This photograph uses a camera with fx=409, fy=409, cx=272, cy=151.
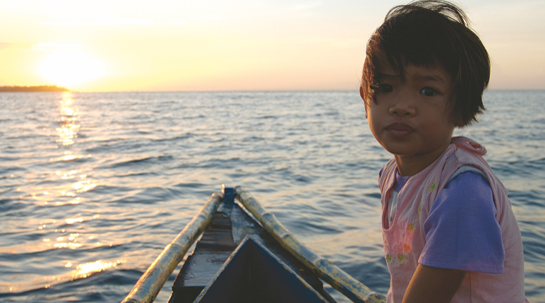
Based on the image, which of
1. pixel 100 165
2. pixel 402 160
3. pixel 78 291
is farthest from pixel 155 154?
pixel 402 160

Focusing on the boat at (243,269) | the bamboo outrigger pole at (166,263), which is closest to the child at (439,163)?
the boat at (243,269)

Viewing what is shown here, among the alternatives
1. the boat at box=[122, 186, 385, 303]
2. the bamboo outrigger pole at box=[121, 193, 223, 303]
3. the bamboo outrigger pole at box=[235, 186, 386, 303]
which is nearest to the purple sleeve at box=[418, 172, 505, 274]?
the boat at box=[122, 186, 385, 303]

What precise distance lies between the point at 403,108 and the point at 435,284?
22.5 inches

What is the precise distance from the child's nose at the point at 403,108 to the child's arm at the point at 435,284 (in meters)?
0.50

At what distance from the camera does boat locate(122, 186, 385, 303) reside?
2596mm

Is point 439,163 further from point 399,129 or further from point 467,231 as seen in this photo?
point 467,231

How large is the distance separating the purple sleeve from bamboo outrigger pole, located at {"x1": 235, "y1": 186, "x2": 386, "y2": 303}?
1586 millimetres

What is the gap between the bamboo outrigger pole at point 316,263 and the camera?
284 cm

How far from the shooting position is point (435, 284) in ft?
4.11

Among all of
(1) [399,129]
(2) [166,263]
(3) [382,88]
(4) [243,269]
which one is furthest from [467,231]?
(2) [166,263]

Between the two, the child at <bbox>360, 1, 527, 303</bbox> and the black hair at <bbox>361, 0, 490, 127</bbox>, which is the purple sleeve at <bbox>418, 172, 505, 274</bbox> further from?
the black hair at <bbox>361, 0, 490, 127</bbox>

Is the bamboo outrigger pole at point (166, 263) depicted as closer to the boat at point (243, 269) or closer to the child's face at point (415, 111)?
the boat at point (243, 269)

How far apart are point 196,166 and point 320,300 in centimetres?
933

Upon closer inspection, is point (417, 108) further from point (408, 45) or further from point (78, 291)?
point (78, 291)
